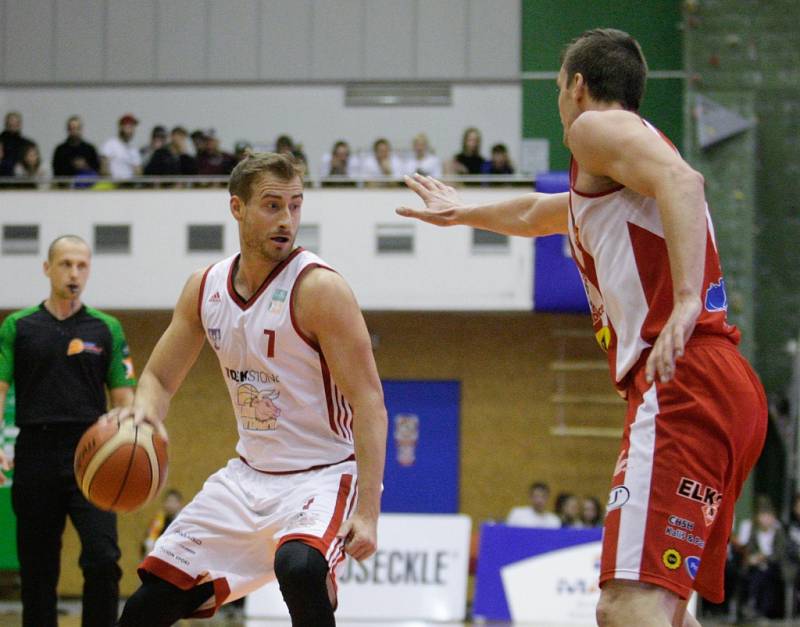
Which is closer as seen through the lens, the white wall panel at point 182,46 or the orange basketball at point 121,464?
the orange basketball at point 121,464

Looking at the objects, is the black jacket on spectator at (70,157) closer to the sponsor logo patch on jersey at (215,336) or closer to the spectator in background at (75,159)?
the spectator in background at (75,159)

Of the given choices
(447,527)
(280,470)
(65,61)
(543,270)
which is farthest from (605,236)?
(65,61)

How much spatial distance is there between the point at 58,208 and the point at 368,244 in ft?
13.8

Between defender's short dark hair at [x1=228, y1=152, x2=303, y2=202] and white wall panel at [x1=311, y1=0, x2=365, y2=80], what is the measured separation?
1437 cm

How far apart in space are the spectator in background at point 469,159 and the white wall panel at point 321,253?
76cm

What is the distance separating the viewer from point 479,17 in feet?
59.7

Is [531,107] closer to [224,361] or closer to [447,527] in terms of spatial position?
[447,527]

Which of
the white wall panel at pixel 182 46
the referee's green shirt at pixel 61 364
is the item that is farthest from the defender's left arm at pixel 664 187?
the white wall panel at pixel 182 46

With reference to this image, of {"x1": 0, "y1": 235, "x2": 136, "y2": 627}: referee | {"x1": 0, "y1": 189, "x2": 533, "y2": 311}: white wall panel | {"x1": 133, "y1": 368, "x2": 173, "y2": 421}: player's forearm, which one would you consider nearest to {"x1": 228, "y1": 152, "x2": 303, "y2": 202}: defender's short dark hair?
{"x1": 133, "y1": 368, "x2": 173, "y2": 421}: player's forearm

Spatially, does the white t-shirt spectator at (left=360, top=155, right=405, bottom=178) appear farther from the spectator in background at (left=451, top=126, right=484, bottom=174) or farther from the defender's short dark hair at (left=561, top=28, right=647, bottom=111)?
the defender's short dark hair at (left=561, top=28, right=647, bottom=111)

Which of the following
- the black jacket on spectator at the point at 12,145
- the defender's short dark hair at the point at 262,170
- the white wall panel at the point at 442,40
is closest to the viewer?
the defender's short dark hair at the point at 262,170

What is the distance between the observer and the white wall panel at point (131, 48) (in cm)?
1858

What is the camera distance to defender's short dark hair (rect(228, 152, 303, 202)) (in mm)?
4277

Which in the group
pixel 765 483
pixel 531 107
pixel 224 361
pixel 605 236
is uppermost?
pixel 531 107
